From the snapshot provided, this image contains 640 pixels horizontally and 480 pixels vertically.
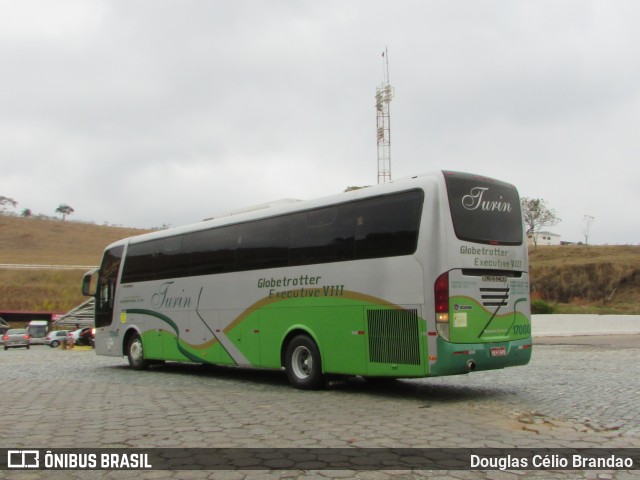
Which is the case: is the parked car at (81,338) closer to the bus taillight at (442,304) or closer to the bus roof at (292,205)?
the bus roof at (292,205)

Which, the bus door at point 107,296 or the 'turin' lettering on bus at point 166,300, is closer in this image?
the 'turin' lettering on bus at point 166,300

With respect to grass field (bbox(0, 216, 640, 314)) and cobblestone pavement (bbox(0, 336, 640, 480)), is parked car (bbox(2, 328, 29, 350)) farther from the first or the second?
grass field (bbox(0, 216, 640, 314))

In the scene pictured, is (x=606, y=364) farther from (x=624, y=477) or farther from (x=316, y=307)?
(x=624, y=477)

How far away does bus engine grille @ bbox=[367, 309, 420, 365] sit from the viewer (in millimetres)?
10086

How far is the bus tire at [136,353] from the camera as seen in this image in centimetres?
1741

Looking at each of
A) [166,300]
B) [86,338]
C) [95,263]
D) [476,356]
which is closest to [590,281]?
[86,338]

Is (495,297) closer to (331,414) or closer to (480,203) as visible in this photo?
(480,203)

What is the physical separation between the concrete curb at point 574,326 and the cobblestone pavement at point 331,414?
16.5m

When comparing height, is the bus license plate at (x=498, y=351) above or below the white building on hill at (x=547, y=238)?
below

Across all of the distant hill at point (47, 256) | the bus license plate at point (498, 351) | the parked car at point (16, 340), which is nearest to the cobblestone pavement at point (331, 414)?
the bus license plate at point (498, 351)

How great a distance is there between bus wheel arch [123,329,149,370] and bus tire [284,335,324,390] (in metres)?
A: 6.50

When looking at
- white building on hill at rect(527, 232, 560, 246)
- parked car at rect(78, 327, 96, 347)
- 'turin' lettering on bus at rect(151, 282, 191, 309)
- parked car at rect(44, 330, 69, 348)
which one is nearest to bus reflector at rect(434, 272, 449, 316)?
'turin' lettering on bus at rect(151, 282, 191, 309)

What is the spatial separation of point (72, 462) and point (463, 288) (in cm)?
626

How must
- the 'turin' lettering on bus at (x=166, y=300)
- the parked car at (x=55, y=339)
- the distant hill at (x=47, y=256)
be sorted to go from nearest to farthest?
1. the 'turin' lettering on bus at (x=166, y=300)
2. the parked car at (x=55, y=339)
3. the distant hill at (x=47, y=256)
